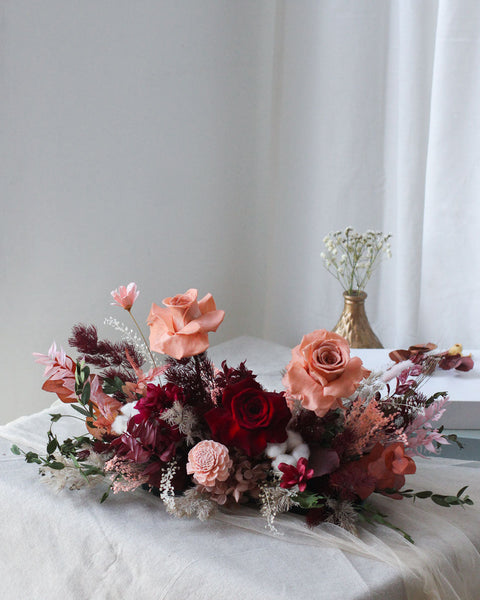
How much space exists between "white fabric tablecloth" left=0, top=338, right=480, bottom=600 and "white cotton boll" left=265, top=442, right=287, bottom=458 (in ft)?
0.25

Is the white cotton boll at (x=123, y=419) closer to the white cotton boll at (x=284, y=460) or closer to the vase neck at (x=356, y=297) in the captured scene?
the white cotton boll at (x=284, y=460)

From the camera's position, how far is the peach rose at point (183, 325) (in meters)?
0.75

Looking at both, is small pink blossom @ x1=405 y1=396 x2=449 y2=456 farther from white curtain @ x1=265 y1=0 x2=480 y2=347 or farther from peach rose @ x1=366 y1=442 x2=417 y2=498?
white curtain @ x1=265 y1=0 x2=480 y2=347

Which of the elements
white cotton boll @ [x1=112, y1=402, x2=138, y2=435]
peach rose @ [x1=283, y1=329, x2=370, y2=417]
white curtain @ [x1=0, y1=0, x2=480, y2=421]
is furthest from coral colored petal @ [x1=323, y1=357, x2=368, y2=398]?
white curtain @ [x1=0, y1=0, x2=480, y2=421]

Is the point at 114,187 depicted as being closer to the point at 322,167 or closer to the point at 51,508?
the point at 322,167

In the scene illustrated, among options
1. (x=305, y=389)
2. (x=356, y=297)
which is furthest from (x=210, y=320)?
(x=356, y=297)

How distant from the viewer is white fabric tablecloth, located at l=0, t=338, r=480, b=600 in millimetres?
668

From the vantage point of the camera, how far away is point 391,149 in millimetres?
1842

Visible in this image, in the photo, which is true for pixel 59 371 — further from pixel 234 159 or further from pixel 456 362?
pixel 234 159

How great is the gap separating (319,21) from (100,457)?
4.75 ft

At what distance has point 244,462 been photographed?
0.75 metres

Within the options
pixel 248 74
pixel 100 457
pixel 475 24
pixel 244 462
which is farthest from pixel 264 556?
pixel 248 74

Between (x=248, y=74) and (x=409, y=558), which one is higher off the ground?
(x=248, y=74)

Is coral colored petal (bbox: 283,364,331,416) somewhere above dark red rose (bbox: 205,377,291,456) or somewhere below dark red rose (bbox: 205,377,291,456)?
above
